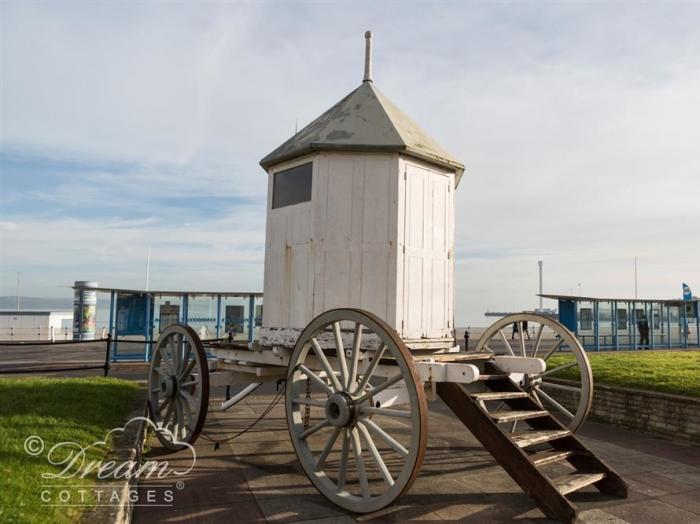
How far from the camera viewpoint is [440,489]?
5.13 meters

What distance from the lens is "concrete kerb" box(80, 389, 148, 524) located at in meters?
3.76

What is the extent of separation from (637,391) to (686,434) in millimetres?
1023

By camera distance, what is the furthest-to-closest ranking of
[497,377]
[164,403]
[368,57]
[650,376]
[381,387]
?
1. [650,376]
2. [368,57]
3. [164,403]
4. [497,377]
5. [381,387]

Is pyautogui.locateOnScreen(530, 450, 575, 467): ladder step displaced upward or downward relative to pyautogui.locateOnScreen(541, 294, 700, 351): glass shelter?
downward

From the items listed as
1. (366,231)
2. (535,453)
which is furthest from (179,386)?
(535,453)

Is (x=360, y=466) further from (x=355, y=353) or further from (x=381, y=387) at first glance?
(x=355, y=353)

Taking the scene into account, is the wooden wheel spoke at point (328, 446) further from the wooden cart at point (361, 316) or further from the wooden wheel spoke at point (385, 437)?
the wooden wheel spoke at point (385, 437)

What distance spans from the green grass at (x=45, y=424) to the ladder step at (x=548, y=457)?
11.7ft

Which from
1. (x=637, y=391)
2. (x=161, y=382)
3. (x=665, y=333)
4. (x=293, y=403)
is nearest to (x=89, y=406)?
(x=161, y=382)

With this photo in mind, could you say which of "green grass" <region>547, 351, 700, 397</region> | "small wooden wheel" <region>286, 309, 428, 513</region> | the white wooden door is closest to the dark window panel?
Answer: the white wooden door

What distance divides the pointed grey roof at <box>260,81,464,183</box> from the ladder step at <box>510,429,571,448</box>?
3.12 meters

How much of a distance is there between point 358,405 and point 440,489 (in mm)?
1294

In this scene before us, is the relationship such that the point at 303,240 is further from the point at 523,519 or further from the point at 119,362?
the point at 119,362

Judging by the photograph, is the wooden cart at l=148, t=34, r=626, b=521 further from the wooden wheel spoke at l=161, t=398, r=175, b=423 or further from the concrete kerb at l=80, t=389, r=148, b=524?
the concrete kerb at l=80, t=389, r=148, b=524
